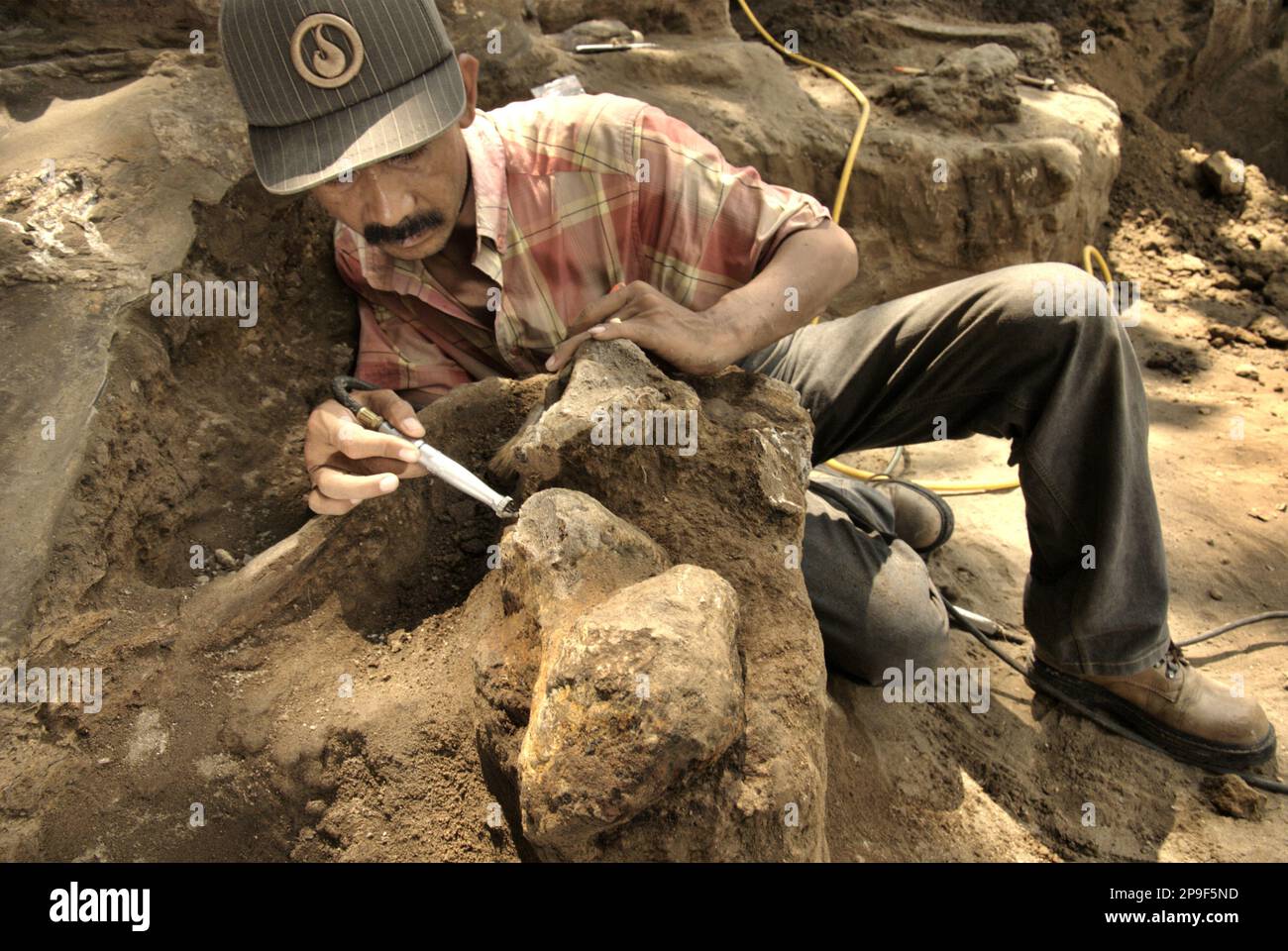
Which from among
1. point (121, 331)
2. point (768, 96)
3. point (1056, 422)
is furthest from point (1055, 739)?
point (768, 96)

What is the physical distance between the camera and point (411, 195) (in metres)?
1.64

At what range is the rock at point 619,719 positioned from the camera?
1.09 metres

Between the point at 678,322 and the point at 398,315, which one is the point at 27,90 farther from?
the point at 678,322

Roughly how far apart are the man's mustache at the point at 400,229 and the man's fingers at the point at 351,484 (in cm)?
40

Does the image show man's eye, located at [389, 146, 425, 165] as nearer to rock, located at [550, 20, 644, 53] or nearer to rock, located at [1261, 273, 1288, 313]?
rock, located at [550, 20, 644, 53]

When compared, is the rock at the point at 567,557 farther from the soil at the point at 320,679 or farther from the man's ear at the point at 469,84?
the man's ear at the point at 469,84

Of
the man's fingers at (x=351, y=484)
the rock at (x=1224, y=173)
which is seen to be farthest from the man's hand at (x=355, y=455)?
the rock at (x=1224, y=173)

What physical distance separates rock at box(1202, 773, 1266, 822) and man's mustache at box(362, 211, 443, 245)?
6.18ft

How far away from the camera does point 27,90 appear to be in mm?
2113

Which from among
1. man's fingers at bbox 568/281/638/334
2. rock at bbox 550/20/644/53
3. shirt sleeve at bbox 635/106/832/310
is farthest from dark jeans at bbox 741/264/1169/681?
rock at bbox 550/20/644/53

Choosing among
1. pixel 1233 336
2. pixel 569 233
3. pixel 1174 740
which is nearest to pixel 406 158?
pixel 569 233

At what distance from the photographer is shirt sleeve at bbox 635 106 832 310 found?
1.86 m

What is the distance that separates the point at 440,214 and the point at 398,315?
1.08 feet

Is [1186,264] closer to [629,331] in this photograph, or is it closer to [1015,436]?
[1015,436]
